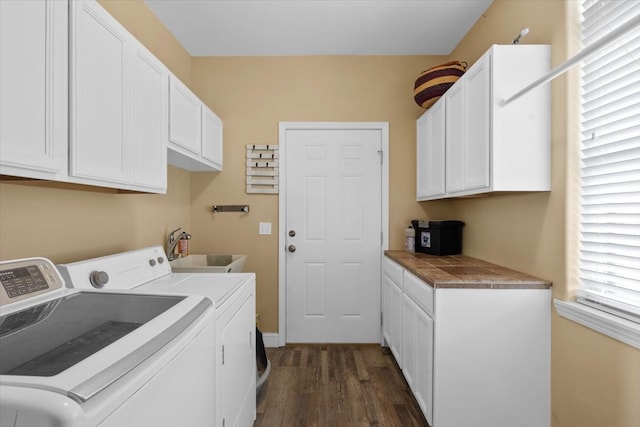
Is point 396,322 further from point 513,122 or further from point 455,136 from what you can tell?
point 513,122

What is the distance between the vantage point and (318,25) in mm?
2434

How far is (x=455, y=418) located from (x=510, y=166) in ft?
4.59

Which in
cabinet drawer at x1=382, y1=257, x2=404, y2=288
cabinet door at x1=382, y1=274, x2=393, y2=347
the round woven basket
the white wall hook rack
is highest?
the round woven basket

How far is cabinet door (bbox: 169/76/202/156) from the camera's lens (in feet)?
6.23

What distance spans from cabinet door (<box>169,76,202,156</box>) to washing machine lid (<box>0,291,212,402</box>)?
1.19m

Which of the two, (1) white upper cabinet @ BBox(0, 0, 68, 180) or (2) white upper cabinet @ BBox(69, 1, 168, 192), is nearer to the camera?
(1) white upper cabinet @ BBox(0, 0, 68, 180)

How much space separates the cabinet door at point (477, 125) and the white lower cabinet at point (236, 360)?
1509 millimetres

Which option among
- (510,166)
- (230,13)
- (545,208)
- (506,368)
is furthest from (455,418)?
(230,13)

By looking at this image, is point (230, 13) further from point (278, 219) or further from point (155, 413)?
point (155, 413)

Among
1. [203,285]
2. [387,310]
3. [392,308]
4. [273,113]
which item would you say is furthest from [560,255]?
[273,113]

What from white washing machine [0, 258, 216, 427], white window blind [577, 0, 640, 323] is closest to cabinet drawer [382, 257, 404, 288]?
white window blind [577, 0, 640, 323]

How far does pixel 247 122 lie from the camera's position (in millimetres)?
2924

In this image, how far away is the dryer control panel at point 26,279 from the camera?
0.94 metres

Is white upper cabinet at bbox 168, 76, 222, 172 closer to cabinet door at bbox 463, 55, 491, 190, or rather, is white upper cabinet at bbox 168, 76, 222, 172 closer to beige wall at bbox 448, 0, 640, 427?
cabinet door at bbox 463, 55, 491, 190
